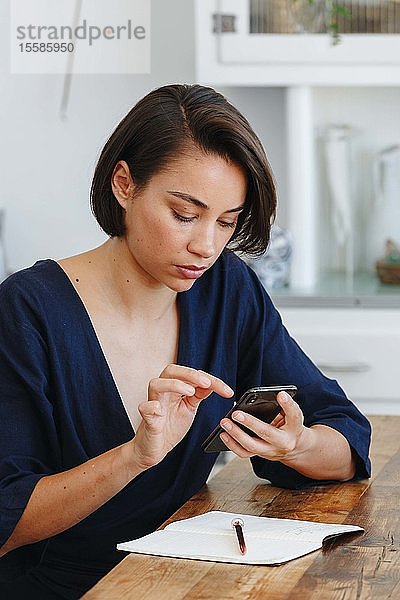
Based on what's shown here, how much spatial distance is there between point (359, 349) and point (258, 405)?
174cm

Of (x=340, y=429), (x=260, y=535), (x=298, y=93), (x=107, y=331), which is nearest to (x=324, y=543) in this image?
(x=260, y=535)

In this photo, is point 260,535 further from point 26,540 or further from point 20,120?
point 20,120

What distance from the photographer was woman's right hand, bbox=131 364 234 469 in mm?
1346

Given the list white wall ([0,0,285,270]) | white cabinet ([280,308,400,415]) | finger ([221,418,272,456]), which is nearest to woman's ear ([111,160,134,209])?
finger ([221,418,272,456])

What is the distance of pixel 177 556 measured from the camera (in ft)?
4.12

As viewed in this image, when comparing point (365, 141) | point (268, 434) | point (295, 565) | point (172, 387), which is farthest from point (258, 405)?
point (365, 141)

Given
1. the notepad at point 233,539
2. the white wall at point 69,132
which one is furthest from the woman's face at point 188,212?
the white wall at point 69,132

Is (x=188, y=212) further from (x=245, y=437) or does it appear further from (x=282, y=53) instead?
(x=282, y=53)

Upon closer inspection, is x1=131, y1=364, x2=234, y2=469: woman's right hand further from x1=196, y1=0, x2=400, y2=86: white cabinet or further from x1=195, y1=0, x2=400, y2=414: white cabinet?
x1=196, y1=0, x2=400, y2=86: white cabinet

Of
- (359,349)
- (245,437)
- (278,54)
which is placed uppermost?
(278,54)

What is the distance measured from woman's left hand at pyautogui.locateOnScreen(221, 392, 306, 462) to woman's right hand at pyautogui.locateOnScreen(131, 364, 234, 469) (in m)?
0.05

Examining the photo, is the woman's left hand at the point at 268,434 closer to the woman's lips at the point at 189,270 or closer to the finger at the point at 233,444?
the finger at the point at 233,444

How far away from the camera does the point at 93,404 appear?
1.62 metres

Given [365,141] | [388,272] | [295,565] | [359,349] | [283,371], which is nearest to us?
[295,565]
